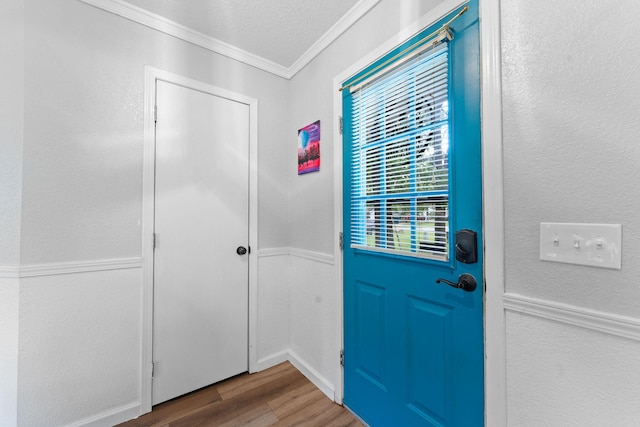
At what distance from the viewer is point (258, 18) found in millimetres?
1741

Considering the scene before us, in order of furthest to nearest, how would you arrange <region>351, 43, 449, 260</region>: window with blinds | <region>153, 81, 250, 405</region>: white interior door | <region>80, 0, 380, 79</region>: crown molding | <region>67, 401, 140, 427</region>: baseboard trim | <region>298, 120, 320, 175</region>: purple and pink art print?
<region>298, 120, 320, 175</region>: purple and pink art print → <region>153, 81, 250, 405</region>: white interior door → <region>80, 0, 380, 79</region>: crown molding → <region>67, 401, 140, 427</region>: baseboard trim → <region>351, 43, 449, 260</region>: window with blinds

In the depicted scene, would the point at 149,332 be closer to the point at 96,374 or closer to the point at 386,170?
the point at 96,374

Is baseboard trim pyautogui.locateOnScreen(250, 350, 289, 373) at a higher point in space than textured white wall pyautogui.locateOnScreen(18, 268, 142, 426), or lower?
lower

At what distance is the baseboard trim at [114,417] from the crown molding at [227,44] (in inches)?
98.1

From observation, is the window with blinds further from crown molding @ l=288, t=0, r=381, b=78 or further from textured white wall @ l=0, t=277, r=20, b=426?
textured white wall @ l=0, t=277, r=20, b=426

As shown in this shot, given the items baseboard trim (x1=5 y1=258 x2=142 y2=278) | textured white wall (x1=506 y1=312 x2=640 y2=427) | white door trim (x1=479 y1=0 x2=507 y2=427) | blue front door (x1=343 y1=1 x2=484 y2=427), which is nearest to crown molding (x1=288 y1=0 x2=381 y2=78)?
blue front door (x1=343 y1=1 x2=484 y2=427)

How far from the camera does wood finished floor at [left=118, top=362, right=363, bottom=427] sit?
160 centimetres

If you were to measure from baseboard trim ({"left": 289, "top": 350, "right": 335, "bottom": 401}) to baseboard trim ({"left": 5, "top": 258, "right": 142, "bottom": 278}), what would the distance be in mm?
1431

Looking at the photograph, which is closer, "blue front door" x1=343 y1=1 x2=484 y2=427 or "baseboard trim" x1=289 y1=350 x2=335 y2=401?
"blue front door" x1=343 y1=1 x2=484 y2=427

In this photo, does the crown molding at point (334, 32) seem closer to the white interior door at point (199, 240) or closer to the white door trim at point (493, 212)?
the white interior door at point (199, 240)

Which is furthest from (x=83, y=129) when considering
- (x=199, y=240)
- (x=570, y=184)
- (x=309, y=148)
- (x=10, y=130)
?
(x=570, y=184)

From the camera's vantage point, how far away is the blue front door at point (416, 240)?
1097mm

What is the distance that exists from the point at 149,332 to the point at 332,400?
1331 millimetres

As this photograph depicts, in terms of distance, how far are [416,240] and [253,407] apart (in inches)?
61.3
